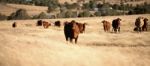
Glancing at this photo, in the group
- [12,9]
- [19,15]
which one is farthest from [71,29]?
[12,9]

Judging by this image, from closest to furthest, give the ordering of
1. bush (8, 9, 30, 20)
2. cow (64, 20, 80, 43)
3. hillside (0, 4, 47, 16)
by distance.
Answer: cow (64, 20, 80, 43) → bush (8, 9, 30, 20) → hillside (0, 4, 47, 16)

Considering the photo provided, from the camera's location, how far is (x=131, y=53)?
22.9 metres

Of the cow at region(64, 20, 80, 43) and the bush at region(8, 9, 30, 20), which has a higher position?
the cow at region(64, 20, 80, 43)

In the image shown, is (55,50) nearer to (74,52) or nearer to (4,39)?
(74,52)

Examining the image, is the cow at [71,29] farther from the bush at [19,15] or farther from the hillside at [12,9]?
the hillside at [12,9]

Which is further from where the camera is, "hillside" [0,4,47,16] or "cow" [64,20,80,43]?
"hillside" [0,4,47,16]

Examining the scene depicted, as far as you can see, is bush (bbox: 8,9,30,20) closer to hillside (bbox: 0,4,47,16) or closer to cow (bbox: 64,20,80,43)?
hillside (bbox: 0,4,47,16)

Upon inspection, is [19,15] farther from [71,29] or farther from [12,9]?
[71,29]

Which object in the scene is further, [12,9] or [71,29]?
[12,9]

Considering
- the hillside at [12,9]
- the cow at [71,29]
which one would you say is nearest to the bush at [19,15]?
the hillside at [12,9]

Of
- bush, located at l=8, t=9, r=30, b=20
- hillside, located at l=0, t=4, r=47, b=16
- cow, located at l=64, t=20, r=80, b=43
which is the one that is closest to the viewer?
cow, located at l=64, t=20, r=80, b=43

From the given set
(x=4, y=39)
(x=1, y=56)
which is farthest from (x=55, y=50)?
(x=1, y=56)

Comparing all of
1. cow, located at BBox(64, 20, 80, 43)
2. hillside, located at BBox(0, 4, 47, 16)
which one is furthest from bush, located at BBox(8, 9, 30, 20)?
cow, located at BBox(64, 20, 80, 43)

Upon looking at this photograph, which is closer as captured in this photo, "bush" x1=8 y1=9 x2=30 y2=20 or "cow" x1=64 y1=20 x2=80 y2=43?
"cow" x1=64 y1=20 x2=80 y2=43
